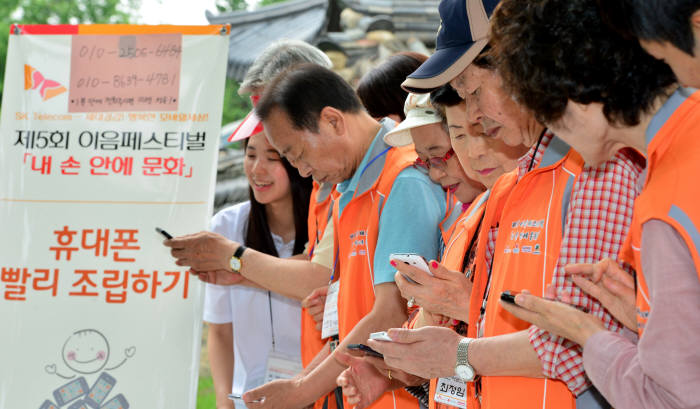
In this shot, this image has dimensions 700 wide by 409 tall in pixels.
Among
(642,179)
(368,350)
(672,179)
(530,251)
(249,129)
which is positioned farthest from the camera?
(249,129)

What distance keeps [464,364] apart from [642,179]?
574 millimetres

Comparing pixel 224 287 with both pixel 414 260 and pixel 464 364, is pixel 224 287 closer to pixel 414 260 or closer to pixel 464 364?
pixel 414 260

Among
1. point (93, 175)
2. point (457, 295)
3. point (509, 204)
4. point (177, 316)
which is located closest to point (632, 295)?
point (509, 204)

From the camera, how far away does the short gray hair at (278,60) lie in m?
3.16

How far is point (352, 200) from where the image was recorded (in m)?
2.52

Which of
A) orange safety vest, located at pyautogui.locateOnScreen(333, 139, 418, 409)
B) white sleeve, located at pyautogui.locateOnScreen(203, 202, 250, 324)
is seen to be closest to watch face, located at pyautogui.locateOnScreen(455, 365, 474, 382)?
orange safety vest, located at pyautogui.locateOnScreen(333, 139, 418, 409)

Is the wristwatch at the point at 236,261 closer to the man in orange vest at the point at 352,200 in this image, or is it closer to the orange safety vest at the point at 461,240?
the man in orange vest at the point at 352,200

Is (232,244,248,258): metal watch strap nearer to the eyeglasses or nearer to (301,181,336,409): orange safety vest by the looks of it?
(301,181,336,409): orange safety vest

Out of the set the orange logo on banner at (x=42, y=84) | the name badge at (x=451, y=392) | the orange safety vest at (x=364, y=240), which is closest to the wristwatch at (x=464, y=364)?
the name badge at (x=451, y=392)

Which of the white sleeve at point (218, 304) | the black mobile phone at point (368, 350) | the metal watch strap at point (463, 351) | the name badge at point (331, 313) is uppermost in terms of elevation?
the metal watch strap at point (463, 351)

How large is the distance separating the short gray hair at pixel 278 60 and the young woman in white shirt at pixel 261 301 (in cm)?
23

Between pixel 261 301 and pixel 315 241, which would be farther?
pixel 261 301

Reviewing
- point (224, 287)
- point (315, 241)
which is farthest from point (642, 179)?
point (224, 287)

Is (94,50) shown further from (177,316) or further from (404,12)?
(404,12)
